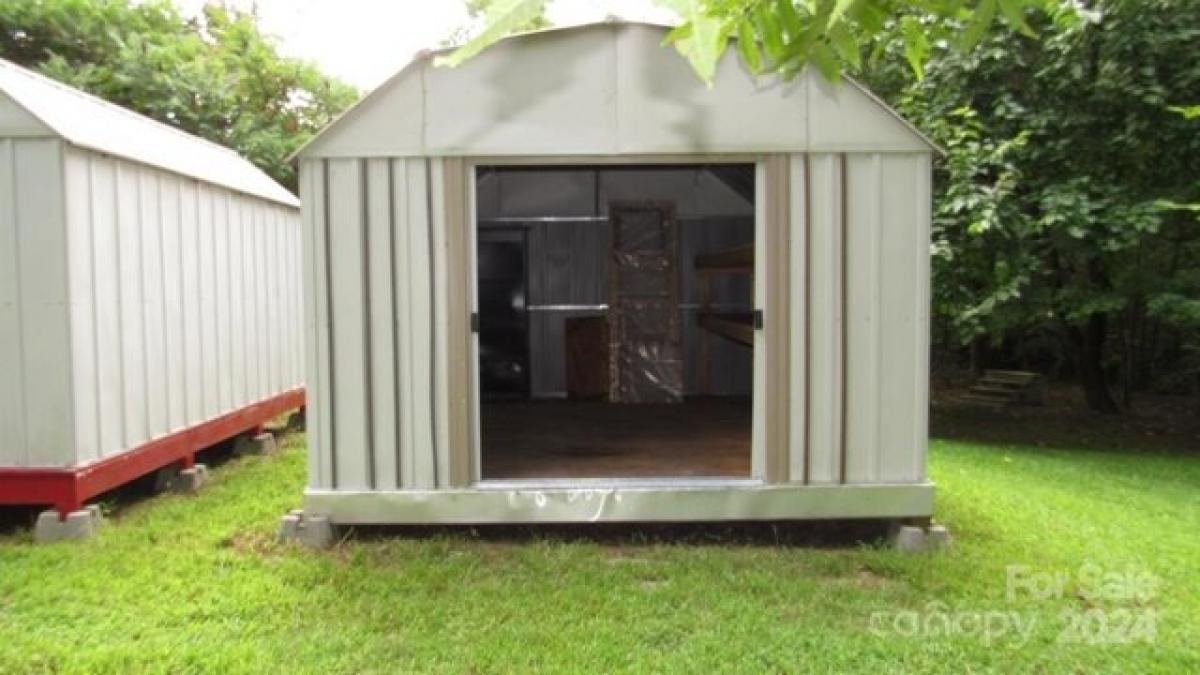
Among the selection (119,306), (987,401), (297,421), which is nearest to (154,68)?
(297,421)

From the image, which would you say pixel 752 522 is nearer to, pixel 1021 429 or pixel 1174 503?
pixel 1174 503

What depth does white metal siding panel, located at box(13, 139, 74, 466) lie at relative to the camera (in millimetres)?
5316

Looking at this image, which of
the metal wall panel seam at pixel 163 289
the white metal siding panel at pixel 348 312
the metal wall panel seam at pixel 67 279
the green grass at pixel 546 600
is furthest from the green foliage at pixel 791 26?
the metal wall panel seam at pixel 163 289

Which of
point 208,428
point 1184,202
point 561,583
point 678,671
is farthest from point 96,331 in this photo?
point 1184,202

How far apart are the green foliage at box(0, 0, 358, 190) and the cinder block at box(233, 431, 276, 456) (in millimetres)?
5961

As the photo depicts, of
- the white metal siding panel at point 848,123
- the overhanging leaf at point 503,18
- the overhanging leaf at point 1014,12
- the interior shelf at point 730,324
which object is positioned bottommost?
the interior shelf at point 730,324

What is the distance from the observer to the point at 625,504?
532 centimetres

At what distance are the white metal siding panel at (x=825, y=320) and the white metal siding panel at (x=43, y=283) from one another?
433cm

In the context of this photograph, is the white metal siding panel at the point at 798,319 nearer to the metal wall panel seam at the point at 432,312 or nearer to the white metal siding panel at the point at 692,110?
the white metal siding panel at the point at 692,110

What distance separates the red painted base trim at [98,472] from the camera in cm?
539

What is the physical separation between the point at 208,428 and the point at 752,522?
4361mm

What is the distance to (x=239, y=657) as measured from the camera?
3768 mm

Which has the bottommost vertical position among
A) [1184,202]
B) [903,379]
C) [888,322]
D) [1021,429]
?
[1021,429]

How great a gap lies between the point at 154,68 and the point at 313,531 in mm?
10965
